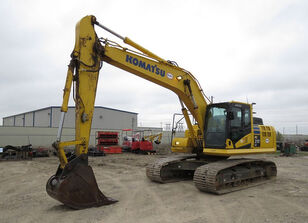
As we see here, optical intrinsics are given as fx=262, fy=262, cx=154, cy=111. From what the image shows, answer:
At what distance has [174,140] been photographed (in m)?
10.2

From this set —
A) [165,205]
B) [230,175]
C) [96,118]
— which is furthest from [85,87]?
[96,118]

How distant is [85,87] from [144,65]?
7.08 feet

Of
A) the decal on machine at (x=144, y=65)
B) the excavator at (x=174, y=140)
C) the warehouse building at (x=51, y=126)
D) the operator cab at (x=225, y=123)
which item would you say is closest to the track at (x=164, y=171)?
the excavator at (x=174, y=140)

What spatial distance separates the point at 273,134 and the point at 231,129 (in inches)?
109

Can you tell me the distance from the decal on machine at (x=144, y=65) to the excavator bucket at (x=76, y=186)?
3.08 m

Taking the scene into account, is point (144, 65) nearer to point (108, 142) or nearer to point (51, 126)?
point (108, 142)

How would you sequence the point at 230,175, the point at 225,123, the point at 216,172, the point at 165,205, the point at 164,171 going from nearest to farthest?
the point at 165,205 < the point at 216,172 < the point at 230,175 < the point at 225,123 < the point at 164,171

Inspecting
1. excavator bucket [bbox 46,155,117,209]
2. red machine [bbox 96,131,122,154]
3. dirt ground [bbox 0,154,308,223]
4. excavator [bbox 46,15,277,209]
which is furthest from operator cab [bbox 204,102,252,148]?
red machine [bbox 96,131,122,154]

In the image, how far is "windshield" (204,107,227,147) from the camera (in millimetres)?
8688

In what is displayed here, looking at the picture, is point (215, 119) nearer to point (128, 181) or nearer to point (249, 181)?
point (249, 181)

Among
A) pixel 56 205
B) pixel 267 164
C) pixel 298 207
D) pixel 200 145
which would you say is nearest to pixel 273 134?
pixel 267 164

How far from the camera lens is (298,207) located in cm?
640

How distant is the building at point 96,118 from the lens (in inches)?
1527

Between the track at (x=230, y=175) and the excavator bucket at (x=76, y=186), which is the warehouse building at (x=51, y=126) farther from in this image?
the excavator bucket at (x=76, y=186)
